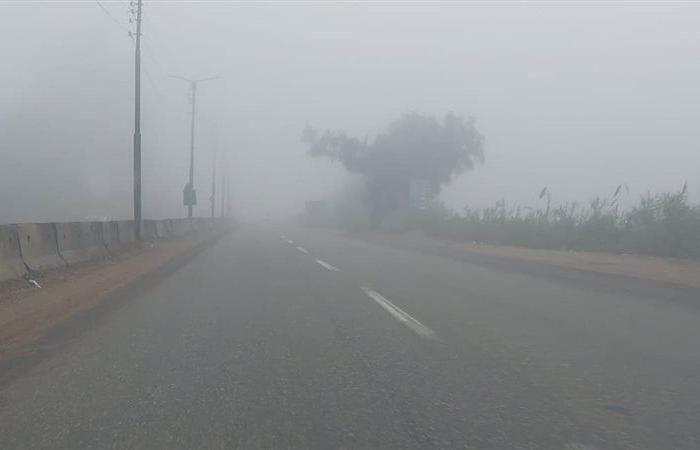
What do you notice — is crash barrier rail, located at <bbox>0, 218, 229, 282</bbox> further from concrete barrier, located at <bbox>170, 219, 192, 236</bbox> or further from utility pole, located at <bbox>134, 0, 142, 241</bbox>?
concrete barrier, located at <bbox>170, 219, 192, 236</bbox>

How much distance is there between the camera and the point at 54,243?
16344 millimetres

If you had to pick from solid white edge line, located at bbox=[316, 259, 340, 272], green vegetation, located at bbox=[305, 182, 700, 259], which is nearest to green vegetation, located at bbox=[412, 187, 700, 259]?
green vegetation, located at bbox=[305, 182, 700, 259]

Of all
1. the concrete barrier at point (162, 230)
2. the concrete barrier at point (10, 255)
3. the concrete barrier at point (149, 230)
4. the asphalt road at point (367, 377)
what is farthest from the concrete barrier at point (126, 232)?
the asphalt road at point (367, 377)

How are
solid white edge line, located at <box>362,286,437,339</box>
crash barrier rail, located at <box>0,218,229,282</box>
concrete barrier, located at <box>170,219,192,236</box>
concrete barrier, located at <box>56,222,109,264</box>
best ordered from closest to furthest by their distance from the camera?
1. solid white edge line, located at <box>362,286,437,339</box>
2. crash barrier rail, located at <box>0,218,229,282</box>
3. concrete barrier, located at <box>56,222,109,264</box>
4. concrete barrier, located at <box>170,219,192,236</box>

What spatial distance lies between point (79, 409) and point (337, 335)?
331 cm

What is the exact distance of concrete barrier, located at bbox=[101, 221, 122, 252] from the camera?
22.3 meters

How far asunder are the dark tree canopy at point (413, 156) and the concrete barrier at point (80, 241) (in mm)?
38746

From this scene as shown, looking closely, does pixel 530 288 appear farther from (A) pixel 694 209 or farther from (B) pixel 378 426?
(A) pixel 694 209

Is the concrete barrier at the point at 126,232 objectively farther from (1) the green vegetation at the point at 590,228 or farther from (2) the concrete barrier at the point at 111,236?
(1) the green vegetation at the point at 590,228

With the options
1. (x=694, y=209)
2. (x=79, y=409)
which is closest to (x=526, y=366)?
(x=79, y=409)

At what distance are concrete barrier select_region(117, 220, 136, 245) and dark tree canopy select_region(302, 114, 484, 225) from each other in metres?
32.7

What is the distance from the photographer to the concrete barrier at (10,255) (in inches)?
Result: 507

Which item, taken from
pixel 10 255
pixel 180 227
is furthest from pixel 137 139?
pixel 10 255

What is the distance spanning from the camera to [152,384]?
5730mm
